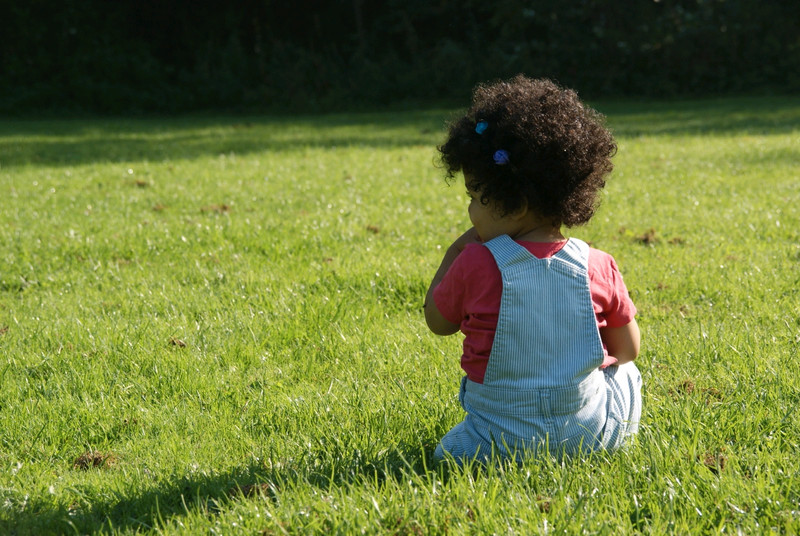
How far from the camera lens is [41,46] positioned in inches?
929

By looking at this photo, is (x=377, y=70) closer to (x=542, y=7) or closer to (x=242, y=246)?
(x=542, y=7)

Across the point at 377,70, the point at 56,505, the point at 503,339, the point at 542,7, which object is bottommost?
the point at 56,505

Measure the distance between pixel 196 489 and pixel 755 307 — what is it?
10.3 feet

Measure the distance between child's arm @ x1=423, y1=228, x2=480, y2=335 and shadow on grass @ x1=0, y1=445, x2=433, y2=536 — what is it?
0.41 metres

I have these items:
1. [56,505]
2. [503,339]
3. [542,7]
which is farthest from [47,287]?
[542,7]

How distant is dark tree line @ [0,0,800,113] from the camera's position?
22.8 meters

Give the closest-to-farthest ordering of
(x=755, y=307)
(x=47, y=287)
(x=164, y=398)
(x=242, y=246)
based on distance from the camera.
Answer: (x=164, y=398) < (x=755, y=307) < (x=47, y=287) < (x=242, y=246)

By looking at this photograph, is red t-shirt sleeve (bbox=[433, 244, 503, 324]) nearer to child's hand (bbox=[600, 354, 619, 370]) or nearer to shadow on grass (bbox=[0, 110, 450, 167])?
child's hand (bbox=[600, 354, 619, 370])

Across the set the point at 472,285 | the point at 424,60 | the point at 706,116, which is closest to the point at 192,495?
the point at 472,285

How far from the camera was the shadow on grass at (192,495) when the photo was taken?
2.54 meters

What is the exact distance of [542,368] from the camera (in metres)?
2.58

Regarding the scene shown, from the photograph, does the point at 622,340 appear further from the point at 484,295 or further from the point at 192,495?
the point at 192,495

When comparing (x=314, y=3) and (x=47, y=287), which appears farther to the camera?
(x=314, y=3)

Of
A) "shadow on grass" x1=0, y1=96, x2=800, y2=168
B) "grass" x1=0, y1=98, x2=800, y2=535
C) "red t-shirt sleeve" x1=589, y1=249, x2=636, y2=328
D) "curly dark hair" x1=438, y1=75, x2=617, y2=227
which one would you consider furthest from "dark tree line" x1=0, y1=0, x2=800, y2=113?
"red t-shirt sleeve" x1=589, y1=249, x2=636, y2=328
